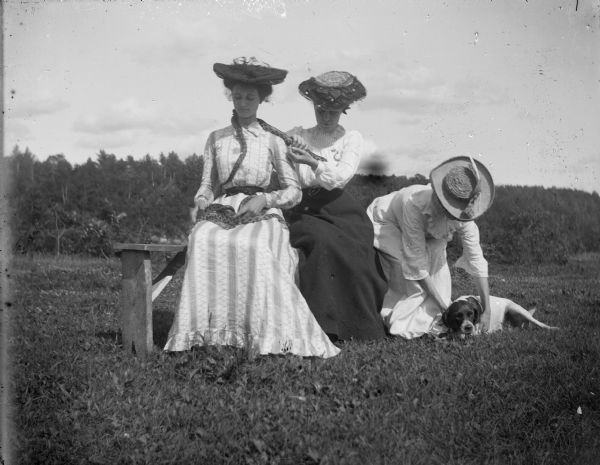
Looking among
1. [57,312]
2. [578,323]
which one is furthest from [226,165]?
[578,323]

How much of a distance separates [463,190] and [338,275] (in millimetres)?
1415

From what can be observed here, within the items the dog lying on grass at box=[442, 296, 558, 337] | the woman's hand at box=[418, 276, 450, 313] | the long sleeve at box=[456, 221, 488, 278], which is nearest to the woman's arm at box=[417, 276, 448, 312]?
the woman's hand at box=[418, 276, 450, 313]

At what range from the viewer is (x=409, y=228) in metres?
6.89

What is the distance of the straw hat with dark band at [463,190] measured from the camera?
6453mm

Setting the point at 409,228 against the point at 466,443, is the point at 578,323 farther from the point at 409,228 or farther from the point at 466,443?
the point at 466,443

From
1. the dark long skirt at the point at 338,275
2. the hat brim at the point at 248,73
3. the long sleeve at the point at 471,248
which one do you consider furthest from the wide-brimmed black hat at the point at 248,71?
the long sleeve at the point at 471,248

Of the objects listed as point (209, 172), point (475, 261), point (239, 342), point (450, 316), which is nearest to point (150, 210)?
point (209, 172)

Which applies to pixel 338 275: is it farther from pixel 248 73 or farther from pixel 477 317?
pixel 248 73

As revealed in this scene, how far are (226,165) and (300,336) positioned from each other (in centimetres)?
175

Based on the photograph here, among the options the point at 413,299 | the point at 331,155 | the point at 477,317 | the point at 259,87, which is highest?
the point at 259,87

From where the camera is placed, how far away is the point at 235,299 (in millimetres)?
5520

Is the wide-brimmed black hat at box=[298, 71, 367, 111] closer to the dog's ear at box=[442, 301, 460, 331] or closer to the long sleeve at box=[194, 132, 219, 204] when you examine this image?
the long sleeve at box=[194, 132, 219, 204]

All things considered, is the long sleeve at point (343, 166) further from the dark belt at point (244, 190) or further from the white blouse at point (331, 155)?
the dark belt at point (244, 190)

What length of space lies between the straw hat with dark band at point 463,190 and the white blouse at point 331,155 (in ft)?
2.64
